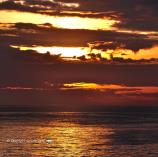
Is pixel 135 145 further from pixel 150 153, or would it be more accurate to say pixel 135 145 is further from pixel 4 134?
pixel 4 134

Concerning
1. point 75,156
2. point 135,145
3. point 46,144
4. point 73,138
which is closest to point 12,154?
point 75,156

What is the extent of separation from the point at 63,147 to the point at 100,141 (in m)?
11.3

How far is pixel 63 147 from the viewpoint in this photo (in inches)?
3103

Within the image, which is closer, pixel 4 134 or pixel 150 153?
pixel 150 153

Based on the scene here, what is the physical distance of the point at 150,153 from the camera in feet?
238

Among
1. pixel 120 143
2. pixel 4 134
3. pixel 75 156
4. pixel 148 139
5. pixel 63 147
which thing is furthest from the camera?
pixel 4 134

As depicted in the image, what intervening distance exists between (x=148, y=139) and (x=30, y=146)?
20669 millimetres

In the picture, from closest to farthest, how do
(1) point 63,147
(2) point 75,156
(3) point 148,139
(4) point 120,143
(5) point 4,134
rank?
1. (2) point 75,156
2. (1) point 63,147
3. (4) point 120,143
4. (3) point 148,139
5. (5) point 4,134

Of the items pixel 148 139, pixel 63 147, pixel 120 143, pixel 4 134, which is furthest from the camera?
pixel 4 134

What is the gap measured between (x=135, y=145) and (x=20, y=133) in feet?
88.1

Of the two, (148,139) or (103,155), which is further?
(148,139)

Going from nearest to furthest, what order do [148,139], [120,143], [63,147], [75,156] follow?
[75,156] < [63,147] < [120,143] < [148,139]

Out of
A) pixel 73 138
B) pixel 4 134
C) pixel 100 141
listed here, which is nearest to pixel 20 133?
pixel 4 134

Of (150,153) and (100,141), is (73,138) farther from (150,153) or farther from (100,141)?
(150,153)
